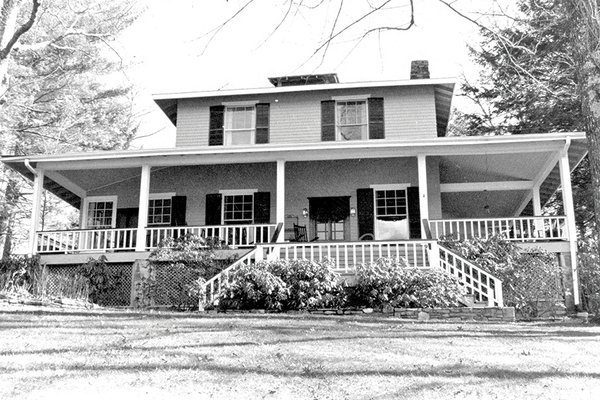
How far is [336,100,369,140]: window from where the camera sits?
1845cm

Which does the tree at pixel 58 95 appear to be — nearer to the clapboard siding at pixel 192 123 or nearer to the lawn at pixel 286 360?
the clapboard siding at pixel 192 123

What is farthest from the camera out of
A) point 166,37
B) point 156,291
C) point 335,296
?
point 156,291

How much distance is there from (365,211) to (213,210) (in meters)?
4.17

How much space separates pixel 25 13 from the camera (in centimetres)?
2178

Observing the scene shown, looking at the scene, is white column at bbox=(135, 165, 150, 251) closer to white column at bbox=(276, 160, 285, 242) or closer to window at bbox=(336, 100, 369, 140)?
white column at bbox=(276, 160, 285, 242)

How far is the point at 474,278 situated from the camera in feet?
41.3

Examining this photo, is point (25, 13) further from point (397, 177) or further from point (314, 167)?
point (397, 177)

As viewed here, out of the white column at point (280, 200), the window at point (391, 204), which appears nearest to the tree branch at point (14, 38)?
the white column at point (280, 200)

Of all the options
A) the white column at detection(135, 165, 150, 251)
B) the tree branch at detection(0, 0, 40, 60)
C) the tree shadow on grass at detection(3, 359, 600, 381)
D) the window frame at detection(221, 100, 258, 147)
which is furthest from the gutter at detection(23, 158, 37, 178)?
the tree shadow on grass at detection(3, 359, 600, 381)

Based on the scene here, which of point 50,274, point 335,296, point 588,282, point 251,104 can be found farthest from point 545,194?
point 50,274

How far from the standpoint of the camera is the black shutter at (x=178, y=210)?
58.4 ft

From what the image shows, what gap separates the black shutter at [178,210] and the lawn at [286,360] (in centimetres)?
832

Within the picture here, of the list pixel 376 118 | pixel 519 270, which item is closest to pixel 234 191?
pixel 376 118

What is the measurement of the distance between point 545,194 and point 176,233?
11.5m
